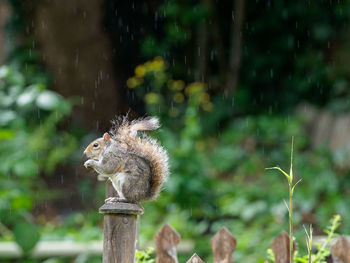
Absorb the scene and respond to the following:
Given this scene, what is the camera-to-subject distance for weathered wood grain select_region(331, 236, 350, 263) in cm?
200

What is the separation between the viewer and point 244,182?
18.6 feet

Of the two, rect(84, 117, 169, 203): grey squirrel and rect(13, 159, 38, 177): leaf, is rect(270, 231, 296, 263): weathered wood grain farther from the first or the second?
rect(13, 159, 38, 177): leaf

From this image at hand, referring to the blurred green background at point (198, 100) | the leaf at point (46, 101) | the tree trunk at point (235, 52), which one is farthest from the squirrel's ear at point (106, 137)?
the tree trunk at point (235, 52)

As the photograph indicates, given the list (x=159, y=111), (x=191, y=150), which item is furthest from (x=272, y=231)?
(x=159, y=111)

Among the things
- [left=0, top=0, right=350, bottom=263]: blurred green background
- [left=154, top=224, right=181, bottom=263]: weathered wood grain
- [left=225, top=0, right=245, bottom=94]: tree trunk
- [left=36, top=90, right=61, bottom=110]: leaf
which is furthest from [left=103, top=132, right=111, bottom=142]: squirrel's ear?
[left=225, top=0, right=245, bottom=94]: tree trunk

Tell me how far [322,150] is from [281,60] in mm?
1828

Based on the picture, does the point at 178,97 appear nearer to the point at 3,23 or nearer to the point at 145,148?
the point at 3,23

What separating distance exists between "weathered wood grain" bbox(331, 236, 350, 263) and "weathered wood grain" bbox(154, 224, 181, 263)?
1.94 feet

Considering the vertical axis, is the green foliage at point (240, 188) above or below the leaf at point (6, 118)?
below

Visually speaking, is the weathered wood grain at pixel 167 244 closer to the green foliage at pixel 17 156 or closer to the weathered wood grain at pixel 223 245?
the weathered wood grain at pixel 223 245

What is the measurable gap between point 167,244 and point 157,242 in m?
0.04

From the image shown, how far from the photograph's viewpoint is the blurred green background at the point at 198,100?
4.88 m

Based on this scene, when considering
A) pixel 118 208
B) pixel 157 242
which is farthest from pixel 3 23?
pixel 118 208

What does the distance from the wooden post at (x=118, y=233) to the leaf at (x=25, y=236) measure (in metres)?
2.13
